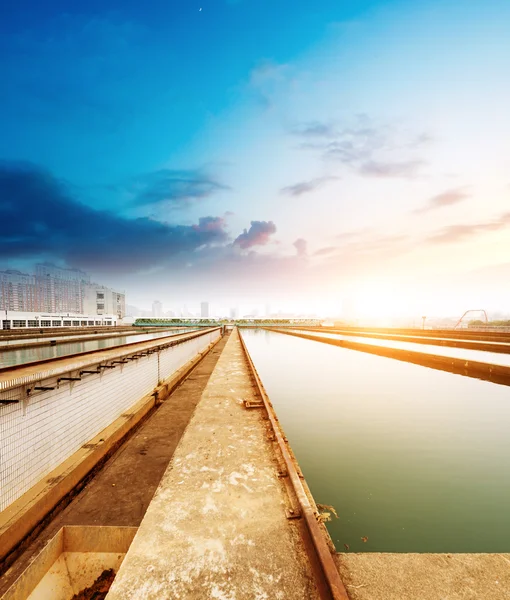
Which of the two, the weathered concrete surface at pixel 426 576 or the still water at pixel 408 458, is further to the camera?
the still water at pixel 408 458

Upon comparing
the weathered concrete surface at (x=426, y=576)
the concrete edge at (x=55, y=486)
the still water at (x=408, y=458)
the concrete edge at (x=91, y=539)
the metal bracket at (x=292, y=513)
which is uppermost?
the metal bracket at (x=292, y=513)

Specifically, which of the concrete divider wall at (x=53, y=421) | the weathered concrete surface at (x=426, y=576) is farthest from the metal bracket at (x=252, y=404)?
the weathered concrete surface at (x=426, y=576)

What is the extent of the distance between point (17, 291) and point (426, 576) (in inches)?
5894

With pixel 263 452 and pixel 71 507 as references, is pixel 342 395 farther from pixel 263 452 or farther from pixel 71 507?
pixel 71 507

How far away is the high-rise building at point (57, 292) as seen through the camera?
12044 centimetres

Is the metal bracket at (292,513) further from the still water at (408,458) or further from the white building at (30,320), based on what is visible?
the white building at (30,320)

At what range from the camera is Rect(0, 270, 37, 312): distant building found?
107 meters

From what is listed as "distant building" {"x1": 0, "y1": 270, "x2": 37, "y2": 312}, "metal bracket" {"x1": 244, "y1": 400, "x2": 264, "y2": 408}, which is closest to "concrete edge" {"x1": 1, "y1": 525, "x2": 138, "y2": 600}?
"metal bracket" {"x1": 244, "y1": 400, "x2": 264, "y2": 408}

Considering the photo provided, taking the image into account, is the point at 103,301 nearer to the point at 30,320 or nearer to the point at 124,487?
the point at 30,320

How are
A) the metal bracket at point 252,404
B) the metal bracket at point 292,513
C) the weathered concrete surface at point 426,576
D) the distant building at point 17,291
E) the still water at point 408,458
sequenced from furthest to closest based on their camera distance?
the distant building at point 17,291, the metal bracket at point 252,404, the still water at point 408,458, the metal bracket at point 292,513, the weathered concrete surface at point 426,576

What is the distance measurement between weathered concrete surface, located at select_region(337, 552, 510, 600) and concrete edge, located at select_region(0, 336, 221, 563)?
360 centimetres

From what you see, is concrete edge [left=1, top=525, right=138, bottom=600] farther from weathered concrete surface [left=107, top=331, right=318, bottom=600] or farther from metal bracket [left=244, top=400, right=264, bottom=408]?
metal bracket [left=244, top=400, right=264, bottom=408]

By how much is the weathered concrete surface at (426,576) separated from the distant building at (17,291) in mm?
138955

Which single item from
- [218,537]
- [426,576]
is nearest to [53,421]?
[218,537]
